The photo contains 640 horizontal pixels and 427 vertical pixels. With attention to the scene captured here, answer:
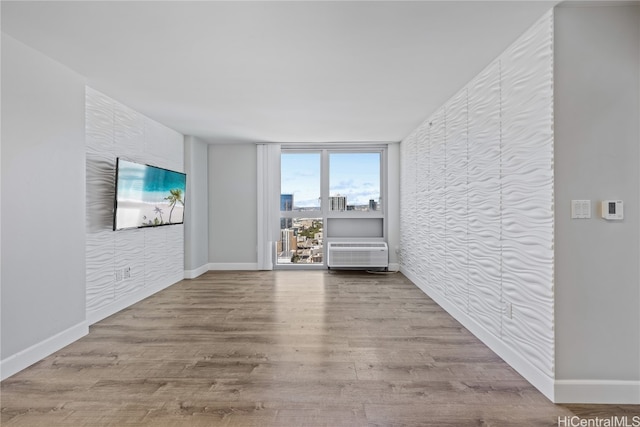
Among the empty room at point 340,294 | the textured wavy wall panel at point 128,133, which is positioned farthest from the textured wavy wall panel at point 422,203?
the textured wavy wall panel at point 128,133

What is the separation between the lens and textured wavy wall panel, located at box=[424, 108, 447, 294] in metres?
3.81

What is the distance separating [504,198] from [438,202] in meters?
1.53

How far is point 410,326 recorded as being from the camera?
3205 mm

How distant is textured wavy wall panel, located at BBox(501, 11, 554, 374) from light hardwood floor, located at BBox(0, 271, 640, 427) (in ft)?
1.26

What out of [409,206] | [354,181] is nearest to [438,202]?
[409,206]

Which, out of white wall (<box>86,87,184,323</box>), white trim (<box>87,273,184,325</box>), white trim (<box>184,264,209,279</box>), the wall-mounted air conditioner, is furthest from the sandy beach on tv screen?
the wall-mounted air conditioner

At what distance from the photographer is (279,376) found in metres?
2.26

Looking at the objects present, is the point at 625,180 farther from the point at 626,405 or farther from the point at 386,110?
the point at 386,110

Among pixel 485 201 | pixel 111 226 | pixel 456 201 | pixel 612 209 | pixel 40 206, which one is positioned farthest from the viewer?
pixel 111 226

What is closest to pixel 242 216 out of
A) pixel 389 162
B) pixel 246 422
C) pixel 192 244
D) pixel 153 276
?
pixel 192 244

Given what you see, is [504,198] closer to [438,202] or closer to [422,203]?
[438,202]

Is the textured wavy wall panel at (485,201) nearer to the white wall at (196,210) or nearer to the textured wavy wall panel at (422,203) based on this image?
the textured wavy wall panel at (422,203)

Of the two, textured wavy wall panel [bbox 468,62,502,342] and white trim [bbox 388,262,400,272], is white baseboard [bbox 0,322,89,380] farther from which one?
white trim [bbox 388,262,400,272]

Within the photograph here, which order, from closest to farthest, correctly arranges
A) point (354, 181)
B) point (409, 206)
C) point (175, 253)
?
point (175, 253)
point (409, 206)
point (354, 181)
